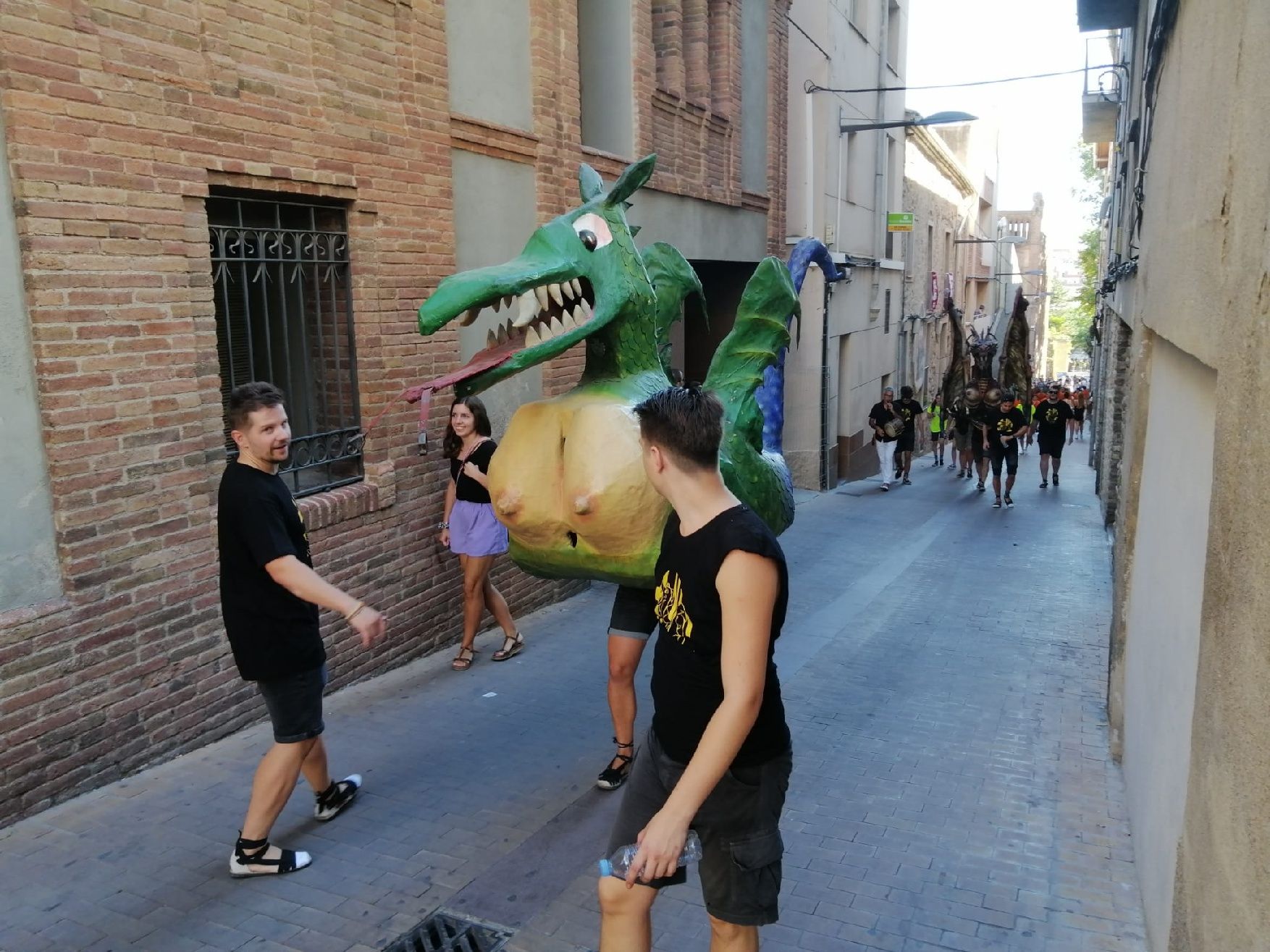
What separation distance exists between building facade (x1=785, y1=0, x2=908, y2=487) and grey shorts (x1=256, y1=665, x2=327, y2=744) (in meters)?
11.0

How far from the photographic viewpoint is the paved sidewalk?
376 centimetres

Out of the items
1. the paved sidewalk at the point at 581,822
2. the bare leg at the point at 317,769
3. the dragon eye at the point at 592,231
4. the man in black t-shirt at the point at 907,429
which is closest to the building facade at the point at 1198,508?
the paved sidewalk at the point at 581,822

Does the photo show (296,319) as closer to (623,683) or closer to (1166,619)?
(623,683)

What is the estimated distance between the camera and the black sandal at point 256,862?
401cm

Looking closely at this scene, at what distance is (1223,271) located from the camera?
2359 millimetres

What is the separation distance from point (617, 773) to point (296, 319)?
3421 millimetres

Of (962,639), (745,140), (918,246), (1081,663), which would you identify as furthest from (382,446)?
(918,246)

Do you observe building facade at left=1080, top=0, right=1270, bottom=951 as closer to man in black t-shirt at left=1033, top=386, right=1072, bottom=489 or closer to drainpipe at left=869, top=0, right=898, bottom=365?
man in black t-shirt at left=1033, top=386, right=1072, bottom=489

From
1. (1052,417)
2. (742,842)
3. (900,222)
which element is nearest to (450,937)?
(742,842)

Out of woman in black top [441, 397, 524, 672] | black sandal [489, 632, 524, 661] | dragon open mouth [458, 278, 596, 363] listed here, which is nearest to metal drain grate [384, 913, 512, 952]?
dragon open mouth [458, 278, 596, 363]

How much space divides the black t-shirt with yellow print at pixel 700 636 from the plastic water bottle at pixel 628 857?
23 centimetres

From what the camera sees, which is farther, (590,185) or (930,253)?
(930,253)

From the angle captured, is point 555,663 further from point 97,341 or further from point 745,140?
point 745,140

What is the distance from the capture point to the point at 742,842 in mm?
2709
